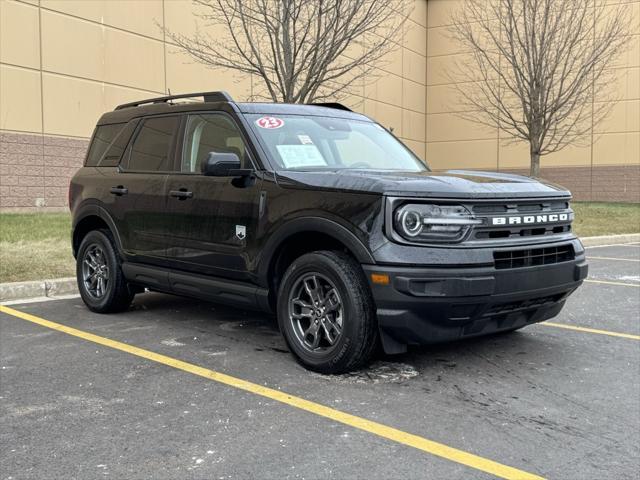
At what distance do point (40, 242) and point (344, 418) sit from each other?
7.95 meters

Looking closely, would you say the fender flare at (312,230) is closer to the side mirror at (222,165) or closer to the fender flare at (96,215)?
the side mirror at (222,165)

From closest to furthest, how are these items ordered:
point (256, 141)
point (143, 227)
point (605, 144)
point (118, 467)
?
1. point (118, 467)
2. point (256, 141)
3. point (143, 227)
4. point (605, 144)

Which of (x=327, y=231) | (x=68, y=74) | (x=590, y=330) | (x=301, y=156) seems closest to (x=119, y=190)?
(x=301, y=156)

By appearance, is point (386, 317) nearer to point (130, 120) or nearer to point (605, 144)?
point (130, 120)

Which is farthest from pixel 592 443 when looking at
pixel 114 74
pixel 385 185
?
pixel 114 74

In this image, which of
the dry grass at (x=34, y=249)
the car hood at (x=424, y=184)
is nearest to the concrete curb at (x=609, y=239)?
the car hood at (x=424, y=184)

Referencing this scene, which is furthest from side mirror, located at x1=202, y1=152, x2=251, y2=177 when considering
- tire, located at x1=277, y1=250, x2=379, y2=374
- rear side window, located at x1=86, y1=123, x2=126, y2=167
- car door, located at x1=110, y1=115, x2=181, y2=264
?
rear side window, located at x1=86, y1=123, x2=126, y2=167

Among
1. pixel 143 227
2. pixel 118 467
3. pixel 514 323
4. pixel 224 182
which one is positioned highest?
pixel 224 182

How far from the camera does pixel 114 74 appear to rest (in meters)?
17.5

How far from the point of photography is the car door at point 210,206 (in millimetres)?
5020

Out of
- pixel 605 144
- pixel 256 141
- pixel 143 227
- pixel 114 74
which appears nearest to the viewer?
pixel 256 141

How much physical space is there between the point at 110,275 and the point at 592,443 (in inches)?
178

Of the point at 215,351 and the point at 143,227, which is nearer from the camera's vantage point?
the point at 215,351

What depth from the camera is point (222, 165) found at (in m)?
4.85
